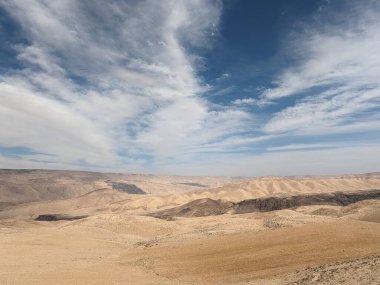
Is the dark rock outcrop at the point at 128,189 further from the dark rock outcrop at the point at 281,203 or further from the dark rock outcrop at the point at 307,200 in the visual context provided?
the dark rock outcrop at the point at 307,200

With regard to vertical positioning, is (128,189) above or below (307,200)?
above

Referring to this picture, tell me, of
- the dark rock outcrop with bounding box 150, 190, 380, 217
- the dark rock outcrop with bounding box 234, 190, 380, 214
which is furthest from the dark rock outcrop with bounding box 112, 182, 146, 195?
the dark rock outcrop with bounding box 234, 190, 380, 214

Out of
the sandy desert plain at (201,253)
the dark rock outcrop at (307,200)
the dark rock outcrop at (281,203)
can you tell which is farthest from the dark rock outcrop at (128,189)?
the sandy desert plain at (201,253)

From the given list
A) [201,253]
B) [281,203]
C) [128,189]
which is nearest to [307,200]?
[281,203]

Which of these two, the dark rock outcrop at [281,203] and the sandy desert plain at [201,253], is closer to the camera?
the sandy desert plain at [201,253]

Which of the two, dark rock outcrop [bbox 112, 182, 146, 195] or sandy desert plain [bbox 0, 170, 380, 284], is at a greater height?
dark rock outcrop [bbox 112, 182, 146, 195]

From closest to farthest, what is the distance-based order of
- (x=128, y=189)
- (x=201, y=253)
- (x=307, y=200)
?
(x=201, y=253) < (x=307, y=200) < (x=128, y=189)

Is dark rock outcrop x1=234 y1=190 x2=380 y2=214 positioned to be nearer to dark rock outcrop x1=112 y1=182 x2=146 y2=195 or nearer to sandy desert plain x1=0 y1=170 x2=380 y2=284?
sandy desert plain x1=0 y1=170 x2=380 y2=284

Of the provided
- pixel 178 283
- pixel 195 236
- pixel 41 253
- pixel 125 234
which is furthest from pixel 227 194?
pixel 178 283

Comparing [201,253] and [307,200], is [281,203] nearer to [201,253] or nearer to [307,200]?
[307,200]

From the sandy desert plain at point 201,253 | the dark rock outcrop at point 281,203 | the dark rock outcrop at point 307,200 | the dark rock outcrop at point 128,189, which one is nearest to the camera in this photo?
the sandy desert plain at point 201,253

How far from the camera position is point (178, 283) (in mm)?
20625

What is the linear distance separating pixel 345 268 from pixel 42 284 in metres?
14.5

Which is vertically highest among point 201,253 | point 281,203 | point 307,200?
point 307,200
